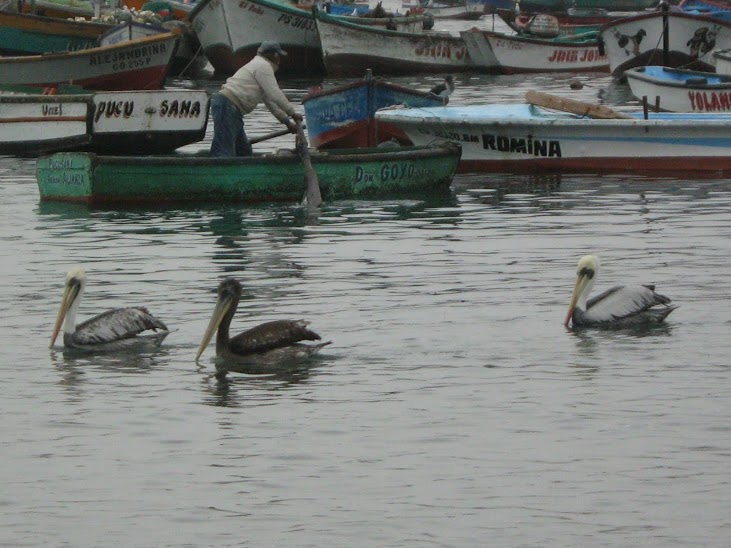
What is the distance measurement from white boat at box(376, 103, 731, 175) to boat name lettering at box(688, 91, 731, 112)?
258 cm

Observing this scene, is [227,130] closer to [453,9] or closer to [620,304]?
[620,304]

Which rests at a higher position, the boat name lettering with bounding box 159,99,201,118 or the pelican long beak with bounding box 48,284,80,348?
the boat name lettering with bounding box 159,99,201,118

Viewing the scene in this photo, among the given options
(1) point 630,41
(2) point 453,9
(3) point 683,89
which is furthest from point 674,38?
(2) point 453,9

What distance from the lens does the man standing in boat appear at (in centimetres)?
1870

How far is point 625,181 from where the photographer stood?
21.8m

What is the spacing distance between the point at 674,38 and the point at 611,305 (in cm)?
2713

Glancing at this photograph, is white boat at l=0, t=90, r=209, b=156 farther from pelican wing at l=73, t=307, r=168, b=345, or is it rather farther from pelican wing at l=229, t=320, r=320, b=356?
pelican wing at l=229, t=320, r=320, b=356

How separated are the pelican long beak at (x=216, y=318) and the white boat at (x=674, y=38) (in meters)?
27.9

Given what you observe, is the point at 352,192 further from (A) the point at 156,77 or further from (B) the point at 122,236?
(A) the point at 156,77

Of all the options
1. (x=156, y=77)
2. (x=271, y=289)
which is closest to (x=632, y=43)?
(x=156, y=77)

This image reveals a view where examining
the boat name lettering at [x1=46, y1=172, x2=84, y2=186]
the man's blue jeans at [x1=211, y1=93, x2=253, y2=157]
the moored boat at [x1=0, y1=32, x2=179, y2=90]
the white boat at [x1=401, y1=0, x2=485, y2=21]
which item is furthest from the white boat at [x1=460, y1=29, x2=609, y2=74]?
the white boat at [x1=401, y1=0, x2=485, y2=21]

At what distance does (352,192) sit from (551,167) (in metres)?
3.70

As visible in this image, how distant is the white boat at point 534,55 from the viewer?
44938mm

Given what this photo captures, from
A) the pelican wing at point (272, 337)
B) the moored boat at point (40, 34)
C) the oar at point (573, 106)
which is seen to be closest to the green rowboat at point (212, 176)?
the oar at point (573, 106)
